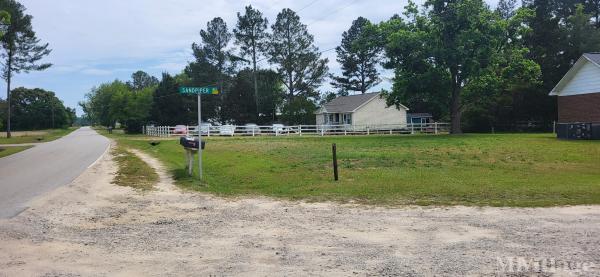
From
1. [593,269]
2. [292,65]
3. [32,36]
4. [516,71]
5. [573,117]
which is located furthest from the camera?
[292,65]

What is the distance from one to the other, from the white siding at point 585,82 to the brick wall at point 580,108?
334mm

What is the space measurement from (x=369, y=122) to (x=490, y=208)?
4785 cm

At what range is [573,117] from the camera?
3212 centimetres

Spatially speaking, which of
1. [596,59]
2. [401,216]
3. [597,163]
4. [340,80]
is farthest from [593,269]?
[340,80]

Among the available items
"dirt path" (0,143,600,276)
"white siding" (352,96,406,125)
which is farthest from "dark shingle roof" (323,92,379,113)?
"dirt path" (0,143,600,276)

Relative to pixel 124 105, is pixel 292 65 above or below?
above

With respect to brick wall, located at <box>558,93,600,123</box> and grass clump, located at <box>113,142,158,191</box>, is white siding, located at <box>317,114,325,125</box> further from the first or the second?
grass clump, located at <box>113,142,158,191</box>

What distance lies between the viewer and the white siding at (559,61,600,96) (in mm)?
29969

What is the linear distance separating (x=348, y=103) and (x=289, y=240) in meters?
52.0

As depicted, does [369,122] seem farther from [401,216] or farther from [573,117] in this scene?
[401,216]

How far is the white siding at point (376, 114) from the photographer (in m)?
55.4

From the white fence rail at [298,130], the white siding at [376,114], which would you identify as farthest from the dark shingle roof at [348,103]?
the white fence rail at [298,130]

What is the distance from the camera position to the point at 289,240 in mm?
6547

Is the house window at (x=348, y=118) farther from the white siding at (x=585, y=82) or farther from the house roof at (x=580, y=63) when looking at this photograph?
the white siding at (x=585, y=82)
